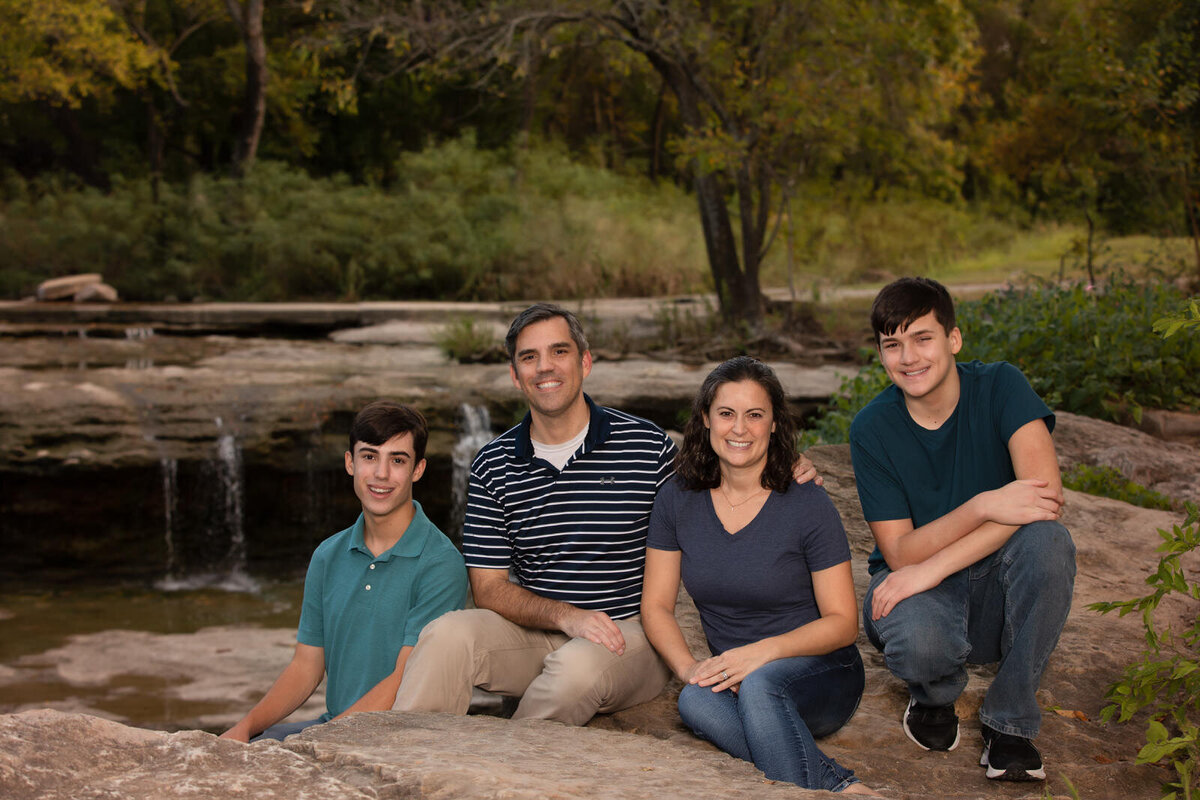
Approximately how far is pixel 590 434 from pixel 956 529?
0.95 meters

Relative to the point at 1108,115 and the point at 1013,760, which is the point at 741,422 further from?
the point at 1108,115

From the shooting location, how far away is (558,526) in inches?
112

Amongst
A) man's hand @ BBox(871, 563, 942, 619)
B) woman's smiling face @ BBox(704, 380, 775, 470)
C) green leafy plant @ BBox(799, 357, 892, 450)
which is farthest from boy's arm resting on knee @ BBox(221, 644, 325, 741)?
green leafy plant @ BBox(799, 357, 892, 450)

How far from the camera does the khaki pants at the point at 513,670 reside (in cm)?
263

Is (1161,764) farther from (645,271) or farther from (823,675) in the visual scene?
(645,271)

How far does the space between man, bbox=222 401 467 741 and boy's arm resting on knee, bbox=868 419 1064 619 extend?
112 cm

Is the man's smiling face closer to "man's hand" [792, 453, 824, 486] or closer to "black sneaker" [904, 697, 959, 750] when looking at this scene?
"man's hand" [792, 453, 824, 486]

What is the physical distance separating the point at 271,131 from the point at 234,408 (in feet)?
46.8

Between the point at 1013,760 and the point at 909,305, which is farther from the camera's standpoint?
the point at 909,305

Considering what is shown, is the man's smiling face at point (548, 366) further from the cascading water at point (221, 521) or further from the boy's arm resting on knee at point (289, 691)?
the cascading water at point (221, 521)

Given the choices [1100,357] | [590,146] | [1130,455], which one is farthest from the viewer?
[590,146]

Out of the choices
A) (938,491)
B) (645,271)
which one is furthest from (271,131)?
(938,491)

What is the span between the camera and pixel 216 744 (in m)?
1.96

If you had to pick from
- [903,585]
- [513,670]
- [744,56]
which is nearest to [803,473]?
[903,585]
